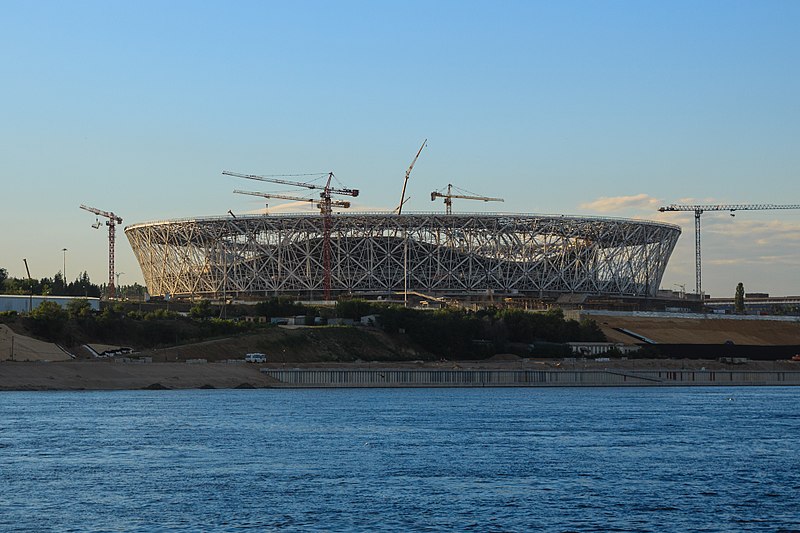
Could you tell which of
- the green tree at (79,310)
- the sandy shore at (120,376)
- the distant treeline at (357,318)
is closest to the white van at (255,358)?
the sandy shore at (120,376)

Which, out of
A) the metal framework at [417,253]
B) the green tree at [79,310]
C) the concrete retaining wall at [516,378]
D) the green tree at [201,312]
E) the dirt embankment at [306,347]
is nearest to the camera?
the concrete retaining wall at [516,378]

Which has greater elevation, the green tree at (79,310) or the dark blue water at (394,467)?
the green tree at (79,310)

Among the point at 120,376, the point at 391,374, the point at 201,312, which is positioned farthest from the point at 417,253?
the point at 120,376

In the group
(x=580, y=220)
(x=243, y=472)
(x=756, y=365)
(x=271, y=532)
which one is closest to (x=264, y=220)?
(x=580, y=220)

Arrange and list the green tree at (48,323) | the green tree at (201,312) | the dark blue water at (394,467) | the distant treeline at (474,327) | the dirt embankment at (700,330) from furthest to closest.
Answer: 1. the dirt embankment at (700,330)
2. the green tree at (201,312)
3. the distant treeline at (474,327)
4. the green tree at (48,323)
5. the dark blue water at (394,467)

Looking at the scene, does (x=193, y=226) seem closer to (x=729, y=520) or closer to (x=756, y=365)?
(x=756, y=365)

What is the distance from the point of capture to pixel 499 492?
41.7m

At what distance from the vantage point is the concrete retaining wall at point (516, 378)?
10806cm

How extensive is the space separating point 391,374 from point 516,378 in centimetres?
1210

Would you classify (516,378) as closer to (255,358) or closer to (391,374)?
(391,374)

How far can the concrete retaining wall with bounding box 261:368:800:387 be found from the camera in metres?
108

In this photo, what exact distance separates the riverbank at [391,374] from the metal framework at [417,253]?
182 ft

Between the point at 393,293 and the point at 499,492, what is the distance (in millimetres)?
145390

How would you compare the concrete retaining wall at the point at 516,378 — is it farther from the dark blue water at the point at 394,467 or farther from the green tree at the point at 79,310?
the green tree at the point at 79,310
